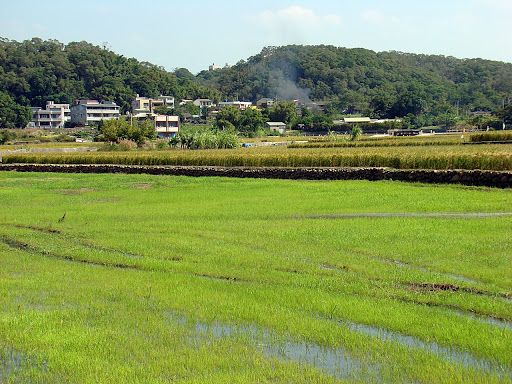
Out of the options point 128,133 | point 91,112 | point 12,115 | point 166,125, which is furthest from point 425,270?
point 91,112

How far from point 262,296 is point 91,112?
436ft

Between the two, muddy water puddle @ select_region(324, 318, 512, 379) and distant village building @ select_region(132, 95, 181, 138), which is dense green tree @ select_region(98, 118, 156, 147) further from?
muddy water puddle @ select_region(324, 318, 512, 379)

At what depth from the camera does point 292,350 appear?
7340 mm

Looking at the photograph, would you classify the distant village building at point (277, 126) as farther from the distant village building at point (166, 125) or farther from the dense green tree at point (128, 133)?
the dense green tree at point (128, 133)

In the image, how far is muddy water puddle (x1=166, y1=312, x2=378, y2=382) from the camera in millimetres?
6656

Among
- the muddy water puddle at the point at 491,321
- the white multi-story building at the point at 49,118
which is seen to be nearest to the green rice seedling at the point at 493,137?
the muddy water puddle at the point at 491,321

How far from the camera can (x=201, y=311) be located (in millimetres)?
8789

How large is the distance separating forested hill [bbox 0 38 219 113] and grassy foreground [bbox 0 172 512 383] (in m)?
144

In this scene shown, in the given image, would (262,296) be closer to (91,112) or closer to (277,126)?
(277,126)

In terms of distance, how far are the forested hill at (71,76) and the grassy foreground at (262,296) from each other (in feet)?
474

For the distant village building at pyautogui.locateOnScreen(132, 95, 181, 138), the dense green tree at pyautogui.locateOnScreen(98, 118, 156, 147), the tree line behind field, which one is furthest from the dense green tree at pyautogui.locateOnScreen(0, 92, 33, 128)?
the dense green tree at pyautogui.locateOnScreen(98, 118, 156, 147)

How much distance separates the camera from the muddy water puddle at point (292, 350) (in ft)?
21.8

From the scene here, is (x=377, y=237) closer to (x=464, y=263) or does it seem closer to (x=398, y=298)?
(x=464, y=263)

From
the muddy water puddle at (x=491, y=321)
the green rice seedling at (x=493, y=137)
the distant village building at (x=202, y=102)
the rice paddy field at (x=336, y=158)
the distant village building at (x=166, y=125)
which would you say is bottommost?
the muddy water puddle at (x=491, y=321)
